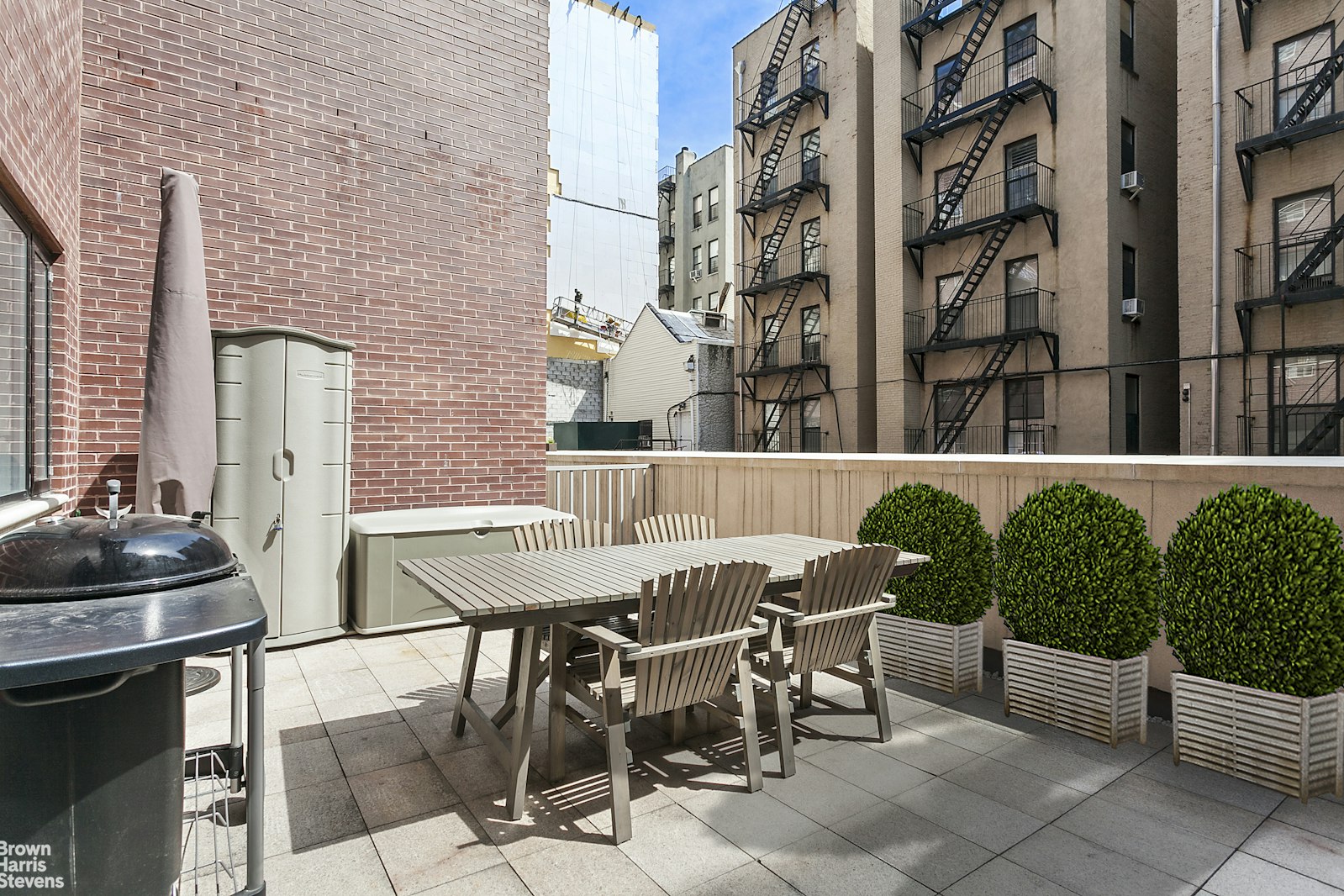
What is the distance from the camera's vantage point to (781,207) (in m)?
23.6

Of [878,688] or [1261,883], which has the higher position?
[878,688]

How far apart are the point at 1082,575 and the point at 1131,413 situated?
15246 millimetres

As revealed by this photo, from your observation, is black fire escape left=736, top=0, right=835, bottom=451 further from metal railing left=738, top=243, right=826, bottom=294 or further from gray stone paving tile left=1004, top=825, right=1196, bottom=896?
gray stone paving tile left=1004, top=825, right=1196, bottom=896

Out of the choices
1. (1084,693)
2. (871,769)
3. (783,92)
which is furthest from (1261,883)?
(783,92)

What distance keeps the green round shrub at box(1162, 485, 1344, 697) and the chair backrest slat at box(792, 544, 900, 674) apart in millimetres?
1457

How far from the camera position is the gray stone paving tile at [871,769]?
129 inches

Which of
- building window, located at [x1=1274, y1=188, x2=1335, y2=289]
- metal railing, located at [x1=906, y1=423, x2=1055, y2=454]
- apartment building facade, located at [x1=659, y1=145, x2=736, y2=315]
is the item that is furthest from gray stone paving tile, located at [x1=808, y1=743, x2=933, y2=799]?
apartment building facade, located at [x1=659, y1=145, x2=736, y2=315]

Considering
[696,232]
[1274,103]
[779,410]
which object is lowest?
[779,410]

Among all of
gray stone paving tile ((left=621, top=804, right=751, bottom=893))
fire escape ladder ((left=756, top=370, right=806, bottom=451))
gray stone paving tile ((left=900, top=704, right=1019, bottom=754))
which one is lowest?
gray stone paving tile ((left=900, top=704, right=1019, bottom=754))

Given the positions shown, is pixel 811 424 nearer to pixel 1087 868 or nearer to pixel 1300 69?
pixel 1300 69

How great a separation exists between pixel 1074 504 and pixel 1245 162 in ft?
46.9

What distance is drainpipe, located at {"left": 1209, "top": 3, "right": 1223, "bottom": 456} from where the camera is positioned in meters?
13.7

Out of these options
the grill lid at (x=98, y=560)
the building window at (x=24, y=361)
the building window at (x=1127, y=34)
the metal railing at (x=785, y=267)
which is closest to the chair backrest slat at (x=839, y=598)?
the grill lid at (x=98, y=560)

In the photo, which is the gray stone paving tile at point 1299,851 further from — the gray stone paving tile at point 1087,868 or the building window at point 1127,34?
the building window at point 1127,34
